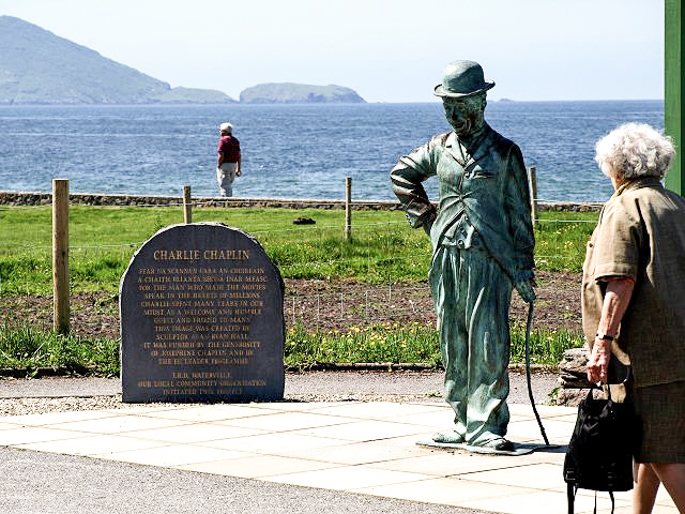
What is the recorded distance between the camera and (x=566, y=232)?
72.8ft

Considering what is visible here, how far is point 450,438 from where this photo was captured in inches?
353

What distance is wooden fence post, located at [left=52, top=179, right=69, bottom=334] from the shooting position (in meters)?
13.6

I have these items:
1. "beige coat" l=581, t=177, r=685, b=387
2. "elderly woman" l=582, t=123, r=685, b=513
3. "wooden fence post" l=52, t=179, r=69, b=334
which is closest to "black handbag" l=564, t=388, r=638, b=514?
"elderly woman" l=582, t=123, r=685, b=513

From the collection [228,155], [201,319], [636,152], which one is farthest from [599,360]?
[228,155]

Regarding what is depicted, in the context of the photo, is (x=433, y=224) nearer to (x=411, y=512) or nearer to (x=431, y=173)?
(x=431, y=173)

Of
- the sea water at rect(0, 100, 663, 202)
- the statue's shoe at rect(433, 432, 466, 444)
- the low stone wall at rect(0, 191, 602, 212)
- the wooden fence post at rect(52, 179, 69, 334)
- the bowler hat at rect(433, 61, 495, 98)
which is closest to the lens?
the bowler hat at rect(433, 61, 495, 98)

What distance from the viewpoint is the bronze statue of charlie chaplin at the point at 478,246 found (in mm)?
8656

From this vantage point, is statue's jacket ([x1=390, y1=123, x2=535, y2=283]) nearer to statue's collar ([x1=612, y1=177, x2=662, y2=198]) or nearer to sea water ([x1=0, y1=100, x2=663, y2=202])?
statue's collar ([x1=612, y1=177, x2=662, y2=198])

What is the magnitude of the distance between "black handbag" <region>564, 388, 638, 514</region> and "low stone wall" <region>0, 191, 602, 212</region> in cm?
2012

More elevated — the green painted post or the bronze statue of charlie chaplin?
the green painted post

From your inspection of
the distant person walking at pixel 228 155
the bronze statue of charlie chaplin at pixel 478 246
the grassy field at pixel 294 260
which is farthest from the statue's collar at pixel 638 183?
the distant person walking at pixel 228 155

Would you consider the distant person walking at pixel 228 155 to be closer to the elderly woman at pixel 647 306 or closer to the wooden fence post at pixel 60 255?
the wooden fence post at pixel 60 255

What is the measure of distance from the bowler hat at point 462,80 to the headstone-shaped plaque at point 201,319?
102 inches

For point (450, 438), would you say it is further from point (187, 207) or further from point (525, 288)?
point (187, 207)
